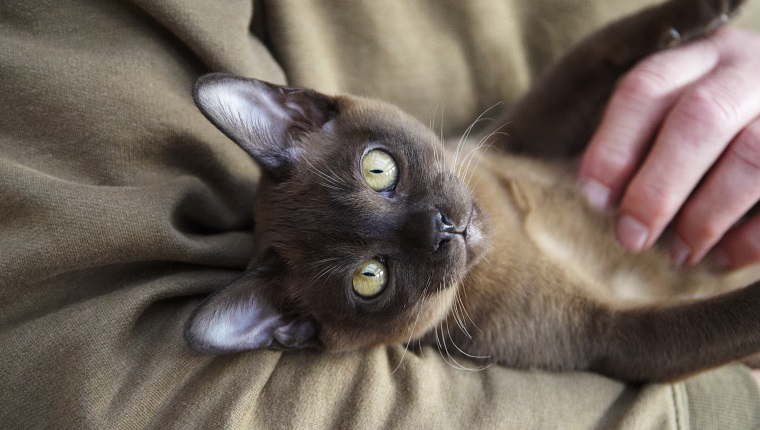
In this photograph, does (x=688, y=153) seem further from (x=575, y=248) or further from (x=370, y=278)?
(x=370, y=278)

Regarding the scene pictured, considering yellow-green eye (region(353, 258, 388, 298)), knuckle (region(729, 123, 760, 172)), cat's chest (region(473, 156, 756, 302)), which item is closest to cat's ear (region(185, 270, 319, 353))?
yellow-green eye (region(353, 258, 388, 298))

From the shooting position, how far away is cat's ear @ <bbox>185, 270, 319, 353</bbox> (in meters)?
0.86

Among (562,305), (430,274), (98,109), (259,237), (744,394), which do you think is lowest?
(744,394)

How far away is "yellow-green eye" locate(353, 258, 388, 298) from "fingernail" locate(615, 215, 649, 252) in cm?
62

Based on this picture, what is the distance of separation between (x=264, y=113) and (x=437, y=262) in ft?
1.80

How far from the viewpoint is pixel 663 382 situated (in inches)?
40.2

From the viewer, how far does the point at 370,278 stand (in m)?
1.07

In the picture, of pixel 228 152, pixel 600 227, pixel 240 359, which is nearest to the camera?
pixel 240 359

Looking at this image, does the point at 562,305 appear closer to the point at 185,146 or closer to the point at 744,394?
the point at 744,394

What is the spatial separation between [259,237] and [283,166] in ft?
0.60

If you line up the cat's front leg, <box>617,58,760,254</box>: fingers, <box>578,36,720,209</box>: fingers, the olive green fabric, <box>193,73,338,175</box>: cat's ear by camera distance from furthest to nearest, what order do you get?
the cat's front leg → <box>578,36,720,209</box>: fingers → <box>617,58,760,254</box>: fingers → <box>193,73,338,175</box>: cat's ear → the olive green fabric

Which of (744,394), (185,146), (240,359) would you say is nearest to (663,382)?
(744,394)

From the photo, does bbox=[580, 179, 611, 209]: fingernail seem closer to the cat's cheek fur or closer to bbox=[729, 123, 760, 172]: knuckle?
bbox=[729, 123, 760, 172]: knuckle

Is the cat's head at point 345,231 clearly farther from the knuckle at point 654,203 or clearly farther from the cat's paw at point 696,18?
the cat's paw at point 696,18
